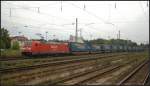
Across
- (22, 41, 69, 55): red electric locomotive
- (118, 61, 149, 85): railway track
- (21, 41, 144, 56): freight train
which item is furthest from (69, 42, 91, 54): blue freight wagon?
(118, 61, 149, 85): railway track

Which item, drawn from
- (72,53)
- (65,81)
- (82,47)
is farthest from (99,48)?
(65,81)

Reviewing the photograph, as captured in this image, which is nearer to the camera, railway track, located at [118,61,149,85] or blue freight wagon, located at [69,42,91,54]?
railway track, located at [118,61,149,85]

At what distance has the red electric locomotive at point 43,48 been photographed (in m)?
37.1

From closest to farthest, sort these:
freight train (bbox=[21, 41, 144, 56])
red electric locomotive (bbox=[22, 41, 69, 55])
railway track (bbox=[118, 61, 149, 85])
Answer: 1. railway track (bbox=[118, 61, 149, 85])
2. red electric locomotive (bbox=[22, 41, 69, 55])
3. freight train (bbox=[21, 41, 144, 56])

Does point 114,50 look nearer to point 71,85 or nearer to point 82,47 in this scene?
point 82,47

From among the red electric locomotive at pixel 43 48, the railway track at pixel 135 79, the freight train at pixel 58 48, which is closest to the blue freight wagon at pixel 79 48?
the freight train at pixel 58 48

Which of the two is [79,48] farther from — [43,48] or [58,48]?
[43,48]

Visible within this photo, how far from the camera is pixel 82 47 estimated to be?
57.2 meters

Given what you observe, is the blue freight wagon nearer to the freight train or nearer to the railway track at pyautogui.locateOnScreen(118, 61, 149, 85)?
the freight train

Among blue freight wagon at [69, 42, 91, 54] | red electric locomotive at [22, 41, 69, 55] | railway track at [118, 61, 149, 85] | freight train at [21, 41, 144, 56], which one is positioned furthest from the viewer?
blue freight wagon at [69, 42, 91, 54]

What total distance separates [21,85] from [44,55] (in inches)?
1147

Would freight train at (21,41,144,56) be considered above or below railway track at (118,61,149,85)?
above

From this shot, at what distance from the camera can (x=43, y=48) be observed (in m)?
40.1

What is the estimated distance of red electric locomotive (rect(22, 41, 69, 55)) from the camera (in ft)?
122
